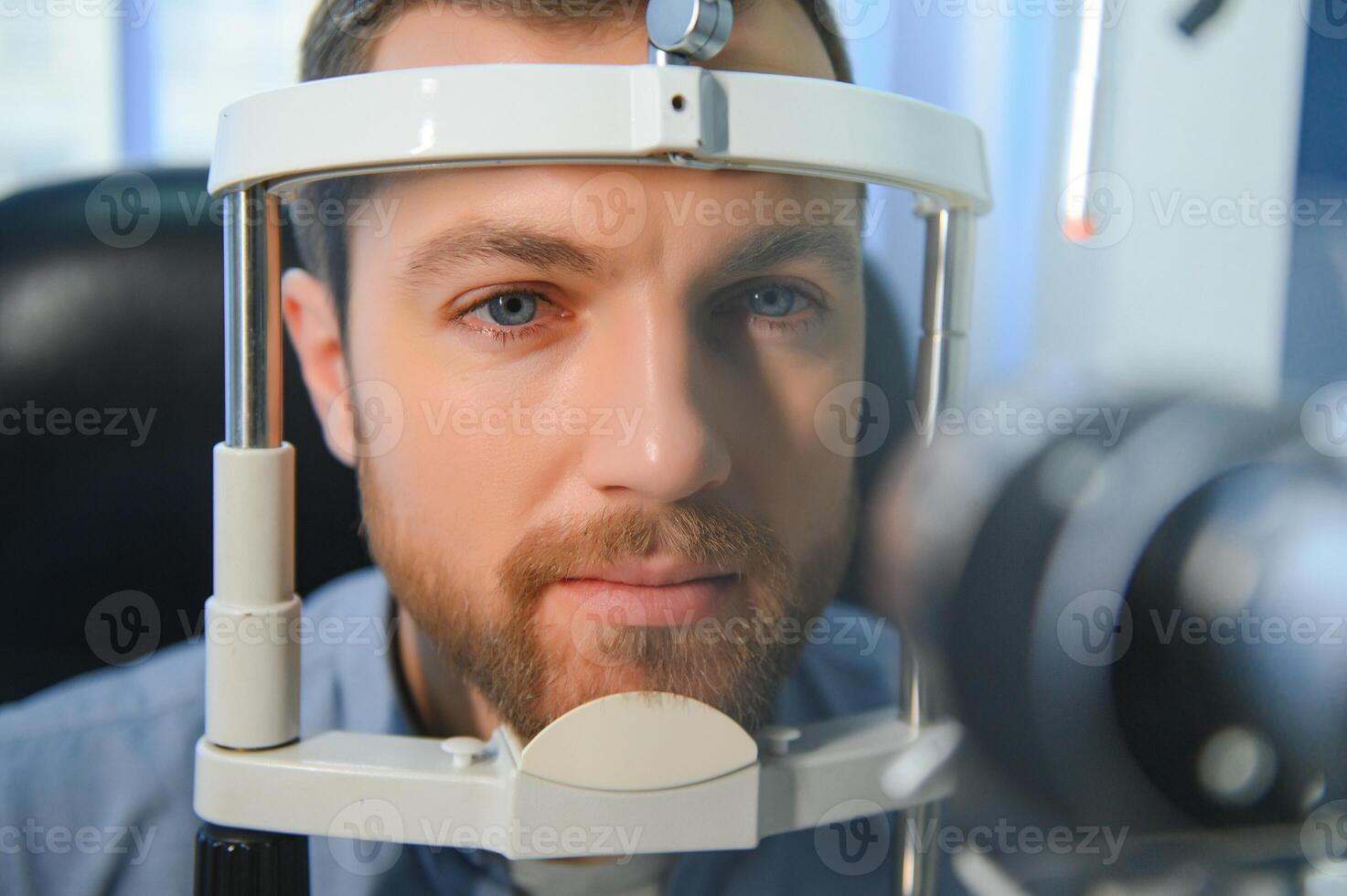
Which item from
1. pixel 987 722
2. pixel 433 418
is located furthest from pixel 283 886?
pixel 987 722

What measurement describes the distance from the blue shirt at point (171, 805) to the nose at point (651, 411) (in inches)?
8.9

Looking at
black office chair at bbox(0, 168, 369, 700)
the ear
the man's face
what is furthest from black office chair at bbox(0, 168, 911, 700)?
the man's face

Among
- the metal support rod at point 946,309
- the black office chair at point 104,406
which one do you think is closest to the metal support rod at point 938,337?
the metal support rod at point 946,309

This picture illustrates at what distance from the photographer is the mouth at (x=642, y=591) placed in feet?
1.90

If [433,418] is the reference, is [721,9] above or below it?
above

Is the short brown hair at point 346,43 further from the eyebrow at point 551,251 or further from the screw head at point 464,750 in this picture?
the screw head at point 464,750

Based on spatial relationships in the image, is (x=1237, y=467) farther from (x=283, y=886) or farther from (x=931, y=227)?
(x=283, y=886)

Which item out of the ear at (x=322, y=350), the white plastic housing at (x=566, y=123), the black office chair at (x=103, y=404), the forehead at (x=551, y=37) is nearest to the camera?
the white plastic housing at (x=566, y=123)

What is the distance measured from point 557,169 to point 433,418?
0.17 m

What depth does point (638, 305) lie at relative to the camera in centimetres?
56

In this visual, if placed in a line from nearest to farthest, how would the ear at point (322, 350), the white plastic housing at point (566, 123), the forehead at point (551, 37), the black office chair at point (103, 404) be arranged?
1. the white plastic housing at point (566, 123)
2. the forehead at point (551, 37)
3. the ear at point (322, 350)
4. the black office chair at point (103, 404)

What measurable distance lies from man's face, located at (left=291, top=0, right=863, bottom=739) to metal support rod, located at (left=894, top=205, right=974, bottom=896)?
0.05 meters

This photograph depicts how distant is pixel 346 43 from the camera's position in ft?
2.27

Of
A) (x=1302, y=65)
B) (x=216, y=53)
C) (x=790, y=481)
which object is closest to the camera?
(x=790, y=481)
